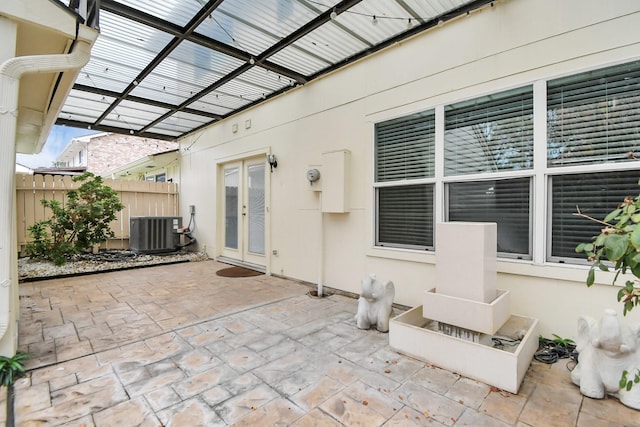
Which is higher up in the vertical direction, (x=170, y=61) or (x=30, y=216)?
(x=170, y=61)

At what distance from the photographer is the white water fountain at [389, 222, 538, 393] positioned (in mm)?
2125

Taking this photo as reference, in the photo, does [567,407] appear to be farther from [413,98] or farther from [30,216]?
[30,216]

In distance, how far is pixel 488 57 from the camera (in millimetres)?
3016

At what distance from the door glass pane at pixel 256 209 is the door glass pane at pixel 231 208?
56 centimetres

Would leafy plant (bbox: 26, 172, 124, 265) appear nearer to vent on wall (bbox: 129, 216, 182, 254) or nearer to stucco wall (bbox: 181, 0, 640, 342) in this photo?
vent on wall (bbox: 129, 216, 182, 254)

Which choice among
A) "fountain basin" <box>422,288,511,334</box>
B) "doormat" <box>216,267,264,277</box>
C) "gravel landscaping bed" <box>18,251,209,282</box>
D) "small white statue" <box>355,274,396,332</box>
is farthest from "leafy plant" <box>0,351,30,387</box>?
"gravel landscaping bed" <box>18,251,209,282</box>

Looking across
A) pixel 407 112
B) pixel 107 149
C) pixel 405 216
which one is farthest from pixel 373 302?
pixel 107 149

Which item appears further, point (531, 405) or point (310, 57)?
point (310, 57)

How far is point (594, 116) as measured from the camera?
2533 mm

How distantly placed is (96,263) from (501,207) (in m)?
7.09

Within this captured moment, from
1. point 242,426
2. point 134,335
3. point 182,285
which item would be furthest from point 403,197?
point 182,285

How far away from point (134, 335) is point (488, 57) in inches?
173

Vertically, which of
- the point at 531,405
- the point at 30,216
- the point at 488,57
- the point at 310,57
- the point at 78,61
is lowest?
the point at 531,405

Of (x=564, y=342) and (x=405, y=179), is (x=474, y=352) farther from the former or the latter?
(x=405, y=179)
